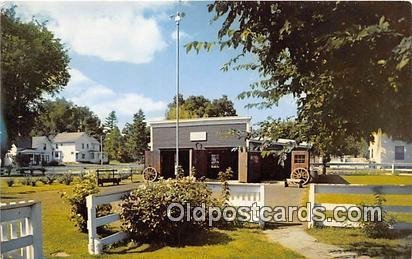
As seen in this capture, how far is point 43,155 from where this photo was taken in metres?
2.60

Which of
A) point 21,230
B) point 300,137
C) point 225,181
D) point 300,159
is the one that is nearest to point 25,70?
point 21,230

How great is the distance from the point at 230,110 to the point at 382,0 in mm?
1159

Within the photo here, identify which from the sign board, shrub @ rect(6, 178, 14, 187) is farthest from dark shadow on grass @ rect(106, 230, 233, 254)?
shrub @ rect(6, 178, 14, 187)

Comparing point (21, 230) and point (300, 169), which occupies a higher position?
point (300, 169)

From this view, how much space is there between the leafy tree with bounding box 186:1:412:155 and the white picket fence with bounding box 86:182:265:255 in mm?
1374

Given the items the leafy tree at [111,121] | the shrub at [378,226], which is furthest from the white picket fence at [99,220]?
the shrub at [378,226]

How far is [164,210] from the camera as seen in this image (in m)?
3.02

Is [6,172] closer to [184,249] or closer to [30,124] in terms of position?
[30,124]

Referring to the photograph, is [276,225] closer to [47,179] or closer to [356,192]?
[356,192]

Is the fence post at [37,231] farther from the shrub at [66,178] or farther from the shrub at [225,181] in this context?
the shrub at [225,181]

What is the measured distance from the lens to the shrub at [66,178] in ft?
9.58

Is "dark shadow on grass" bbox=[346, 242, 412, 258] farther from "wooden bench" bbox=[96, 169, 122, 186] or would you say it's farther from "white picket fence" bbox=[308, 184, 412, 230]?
"wooden bench" bbox=[96, 169, 122, 186]

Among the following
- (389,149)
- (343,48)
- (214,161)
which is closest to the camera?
(343,48)

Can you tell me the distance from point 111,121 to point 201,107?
1.90ft
